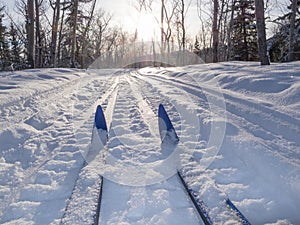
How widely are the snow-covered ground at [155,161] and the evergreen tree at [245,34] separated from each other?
19.0 metres

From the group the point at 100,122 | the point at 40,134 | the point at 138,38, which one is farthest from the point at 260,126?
the point at 138,38

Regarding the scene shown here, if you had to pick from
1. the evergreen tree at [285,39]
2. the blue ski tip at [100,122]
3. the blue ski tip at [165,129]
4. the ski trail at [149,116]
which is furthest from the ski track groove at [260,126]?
the evergreen tree at [285,39]

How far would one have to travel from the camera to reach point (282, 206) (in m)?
2.04

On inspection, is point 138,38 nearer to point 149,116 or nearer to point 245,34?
point 245,34

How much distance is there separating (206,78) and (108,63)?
42.7 meters

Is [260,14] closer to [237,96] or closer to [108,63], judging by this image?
[237,96]

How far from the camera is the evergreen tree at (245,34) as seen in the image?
22.5 metres

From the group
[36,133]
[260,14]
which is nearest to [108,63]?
[260,14]

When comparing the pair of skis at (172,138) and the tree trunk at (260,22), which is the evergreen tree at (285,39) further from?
the pair of skis at (172,138)

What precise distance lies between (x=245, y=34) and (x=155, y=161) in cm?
2265

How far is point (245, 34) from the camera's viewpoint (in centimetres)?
2261

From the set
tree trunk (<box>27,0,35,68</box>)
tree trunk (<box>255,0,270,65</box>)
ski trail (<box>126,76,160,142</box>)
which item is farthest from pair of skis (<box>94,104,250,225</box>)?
tree trunk (<box>27,0,35,68</box>)

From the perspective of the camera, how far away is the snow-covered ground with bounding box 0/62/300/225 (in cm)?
204

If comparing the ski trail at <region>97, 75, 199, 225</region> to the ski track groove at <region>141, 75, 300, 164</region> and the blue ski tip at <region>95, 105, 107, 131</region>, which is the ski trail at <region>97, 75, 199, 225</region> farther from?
the ski track groove at <region>141, 75, 300, 164</region>
